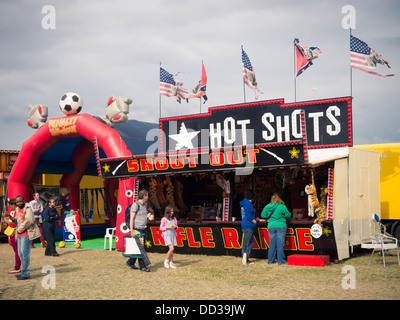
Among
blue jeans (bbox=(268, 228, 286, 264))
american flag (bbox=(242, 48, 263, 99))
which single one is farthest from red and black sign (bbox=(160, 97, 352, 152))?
blue jeans (bbox=(268, 228, 286, 264))

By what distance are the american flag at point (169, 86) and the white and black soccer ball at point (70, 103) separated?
320 centimetres

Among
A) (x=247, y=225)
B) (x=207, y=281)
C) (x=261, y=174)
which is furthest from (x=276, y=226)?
(x=261, y=174)

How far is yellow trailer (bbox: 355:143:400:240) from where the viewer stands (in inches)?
606

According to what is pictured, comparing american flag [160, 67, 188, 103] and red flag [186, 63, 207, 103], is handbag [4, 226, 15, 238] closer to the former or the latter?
american flag [160, 67, 188, 103]

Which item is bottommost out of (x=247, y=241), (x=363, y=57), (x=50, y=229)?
(x=247, y=241)

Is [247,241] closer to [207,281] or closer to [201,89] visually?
[207,281]

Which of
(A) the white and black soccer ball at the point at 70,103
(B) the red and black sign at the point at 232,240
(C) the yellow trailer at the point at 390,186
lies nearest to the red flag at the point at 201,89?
(A) the white and black soccer ball at the point at 70,103

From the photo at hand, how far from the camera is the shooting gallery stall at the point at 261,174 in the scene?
12.3m

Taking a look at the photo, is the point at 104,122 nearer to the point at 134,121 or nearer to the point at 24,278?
the point at 24,278

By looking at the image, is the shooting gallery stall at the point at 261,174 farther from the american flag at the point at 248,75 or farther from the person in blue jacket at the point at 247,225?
the american flag at the point at 248,75

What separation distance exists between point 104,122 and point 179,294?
401 inches

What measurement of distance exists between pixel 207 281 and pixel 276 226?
10.0 feet

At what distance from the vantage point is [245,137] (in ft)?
55.9

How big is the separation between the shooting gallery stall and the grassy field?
35.1 inches
